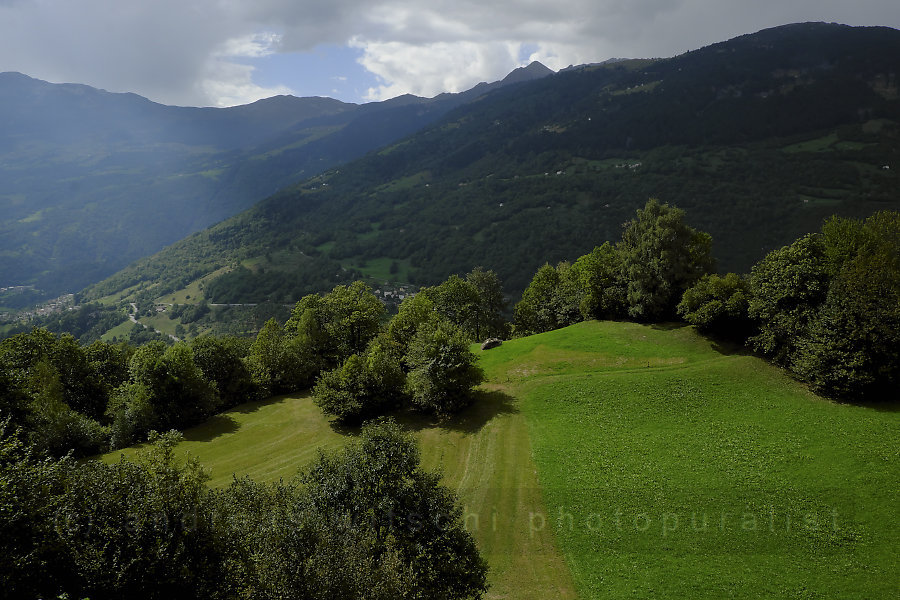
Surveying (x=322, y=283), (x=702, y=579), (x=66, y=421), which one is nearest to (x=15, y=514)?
(x=702, y=579)

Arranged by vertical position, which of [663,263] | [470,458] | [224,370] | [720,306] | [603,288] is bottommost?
[470,458]

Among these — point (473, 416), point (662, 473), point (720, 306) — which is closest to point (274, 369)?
point (473, 416)

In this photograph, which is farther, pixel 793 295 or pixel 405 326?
pixel 405 326

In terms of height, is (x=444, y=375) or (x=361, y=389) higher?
(x=444, y=375)

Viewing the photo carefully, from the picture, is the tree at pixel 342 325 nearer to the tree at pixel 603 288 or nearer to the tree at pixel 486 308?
the tree at pixel 486 308

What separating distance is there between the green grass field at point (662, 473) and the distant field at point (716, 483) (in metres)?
0.09

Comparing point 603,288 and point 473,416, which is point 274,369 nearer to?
point 473,416

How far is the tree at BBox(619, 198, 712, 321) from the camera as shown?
164 feet

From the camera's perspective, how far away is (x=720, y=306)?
1683 inches

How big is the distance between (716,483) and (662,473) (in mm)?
3106

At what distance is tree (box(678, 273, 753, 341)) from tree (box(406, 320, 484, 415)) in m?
23.9

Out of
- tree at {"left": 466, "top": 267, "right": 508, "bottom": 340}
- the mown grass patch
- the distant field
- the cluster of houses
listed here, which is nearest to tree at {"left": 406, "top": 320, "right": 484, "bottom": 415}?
the mown grass patch

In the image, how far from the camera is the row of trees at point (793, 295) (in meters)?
32.0

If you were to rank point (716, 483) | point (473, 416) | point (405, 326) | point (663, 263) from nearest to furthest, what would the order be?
point (716, 483), point (473, 416), point (663, 263), point (405, 326)
